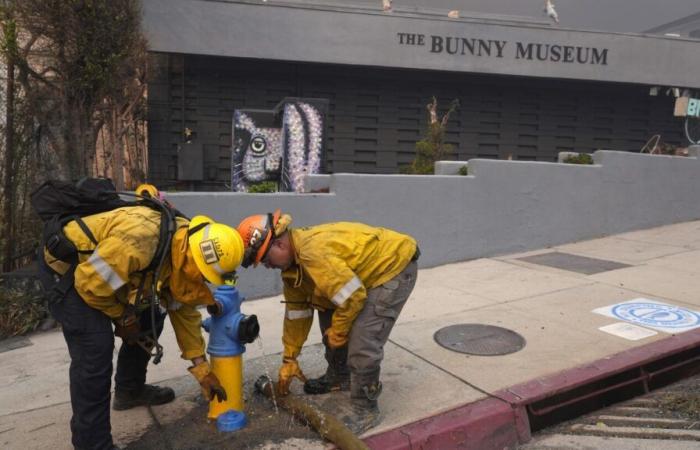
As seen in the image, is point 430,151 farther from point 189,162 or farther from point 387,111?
point 189,162

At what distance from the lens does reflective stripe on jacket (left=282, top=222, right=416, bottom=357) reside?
3.02m

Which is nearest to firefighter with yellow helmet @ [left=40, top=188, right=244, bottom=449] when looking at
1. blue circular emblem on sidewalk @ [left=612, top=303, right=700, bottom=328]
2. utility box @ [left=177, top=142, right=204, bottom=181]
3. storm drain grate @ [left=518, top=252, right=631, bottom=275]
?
blue circular emblem on sidewalk @ [left=612, top=303, right=700, bottom=328]

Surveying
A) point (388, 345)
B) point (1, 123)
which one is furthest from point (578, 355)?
point (1, 123)

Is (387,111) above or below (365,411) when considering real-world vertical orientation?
above

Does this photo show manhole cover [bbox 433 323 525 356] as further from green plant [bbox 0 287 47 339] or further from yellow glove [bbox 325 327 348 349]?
green plant [bbox 0 287 47 339]

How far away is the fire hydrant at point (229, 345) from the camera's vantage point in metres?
3.06

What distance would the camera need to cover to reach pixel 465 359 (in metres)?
4.14

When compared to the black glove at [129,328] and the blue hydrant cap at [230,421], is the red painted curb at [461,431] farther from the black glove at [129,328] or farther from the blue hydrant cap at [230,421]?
the black glove at [129,328]

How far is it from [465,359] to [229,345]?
6.09 ft

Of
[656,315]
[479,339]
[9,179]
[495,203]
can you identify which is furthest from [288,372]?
[495,203]

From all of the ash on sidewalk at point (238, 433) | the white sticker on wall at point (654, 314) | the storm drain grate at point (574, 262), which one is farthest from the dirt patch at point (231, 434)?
the storm drain grate at point (574, 262)

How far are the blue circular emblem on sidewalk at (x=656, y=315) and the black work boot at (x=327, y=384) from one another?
2648mm

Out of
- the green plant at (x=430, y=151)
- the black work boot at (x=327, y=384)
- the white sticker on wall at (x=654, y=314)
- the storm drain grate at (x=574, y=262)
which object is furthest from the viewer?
the green plant at (x=430, y=151)

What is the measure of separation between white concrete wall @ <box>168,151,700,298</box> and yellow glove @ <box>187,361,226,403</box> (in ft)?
10.0
